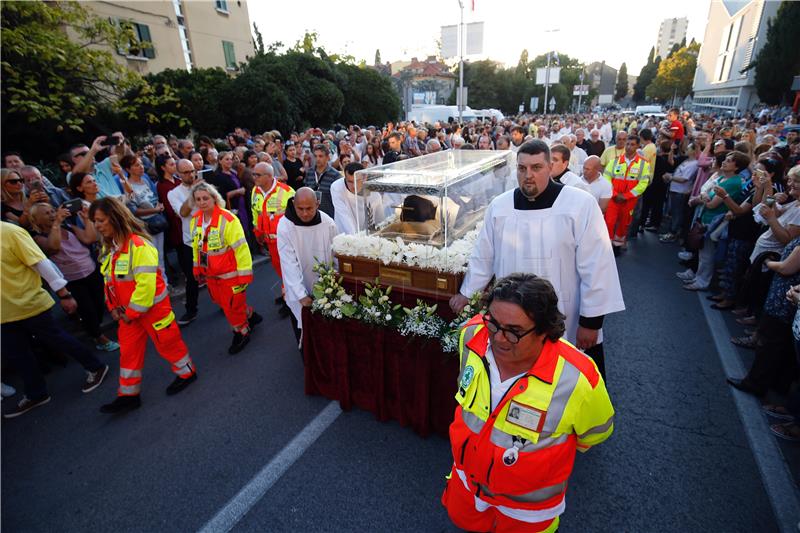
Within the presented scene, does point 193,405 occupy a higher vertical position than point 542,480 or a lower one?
lower

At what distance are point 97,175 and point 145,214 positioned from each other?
80 centimetres

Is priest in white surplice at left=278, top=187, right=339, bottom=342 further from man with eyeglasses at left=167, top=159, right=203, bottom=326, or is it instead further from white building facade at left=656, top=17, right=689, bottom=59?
white building facade at left=656, top=17, right=689, bottom=59

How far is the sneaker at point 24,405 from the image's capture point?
387 centimetres

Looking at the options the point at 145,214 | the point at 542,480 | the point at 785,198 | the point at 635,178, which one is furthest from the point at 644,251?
the point at 145,214

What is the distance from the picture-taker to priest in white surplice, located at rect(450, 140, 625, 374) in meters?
2.81

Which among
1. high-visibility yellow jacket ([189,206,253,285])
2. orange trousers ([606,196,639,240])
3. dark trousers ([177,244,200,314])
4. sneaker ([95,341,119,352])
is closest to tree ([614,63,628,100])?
orange trousers ([606,196,639,240])

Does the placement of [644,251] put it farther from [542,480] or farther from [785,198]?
[542,480]

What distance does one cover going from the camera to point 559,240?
2873mm

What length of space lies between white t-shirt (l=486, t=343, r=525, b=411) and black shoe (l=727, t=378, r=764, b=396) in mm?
3288

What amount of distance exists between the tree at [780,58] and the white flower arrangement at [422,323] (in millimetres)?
42126

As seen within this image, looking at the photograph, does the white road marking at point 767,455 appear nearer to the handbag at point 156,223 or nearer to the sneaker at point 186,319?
the sneaker at point 186,319

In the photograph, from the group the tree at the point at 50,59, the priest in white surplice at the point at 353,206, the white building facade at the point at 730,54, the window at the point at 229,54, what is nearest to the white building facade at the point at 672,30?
the white building facade at the point at 730,54

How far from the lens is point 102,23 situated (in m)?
7.53

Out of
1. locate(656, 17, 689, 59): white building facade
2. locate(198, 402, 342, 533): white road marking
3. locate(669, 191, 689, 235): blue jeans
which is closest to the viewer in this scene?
locate(198, 402, 342, 533): white road marking
